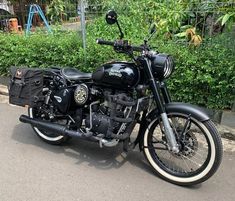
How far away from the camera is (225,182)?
118 inches

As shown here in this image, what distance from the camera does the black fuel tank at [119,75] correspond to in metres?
2.88

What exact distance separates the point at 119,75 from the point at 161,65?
395 millimetres

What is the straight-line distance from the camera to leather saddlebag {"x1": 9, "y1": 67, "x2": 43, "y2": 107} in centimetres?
341

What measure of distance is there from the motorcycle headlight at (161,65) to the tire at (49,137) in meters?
1.34

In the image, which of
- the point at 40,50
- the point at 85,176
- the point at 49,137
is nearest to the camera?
the point at 85,176

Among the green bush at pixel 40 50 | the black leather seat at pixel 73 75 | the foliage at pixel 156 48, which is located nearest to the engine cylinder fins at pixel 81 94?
the black leather seat at pixel 73 75

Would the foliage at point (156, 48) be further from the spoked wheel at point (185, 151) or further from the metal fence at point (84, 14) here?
the spoked wheel at point (185, 151)

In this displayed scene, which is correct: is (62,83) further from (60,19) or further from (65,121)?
(60,19)

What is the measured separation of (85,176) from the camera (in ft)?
10.1

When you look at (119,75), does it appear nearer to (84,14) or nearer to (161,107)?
(161,107)

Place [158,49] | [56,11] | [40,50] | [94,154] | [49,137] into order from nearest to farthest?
[94,154], [49,137], [158,49], [40,50], [56,11]

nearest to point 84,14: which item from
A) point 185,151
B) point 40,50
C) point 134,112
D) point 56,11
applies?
point 40,50

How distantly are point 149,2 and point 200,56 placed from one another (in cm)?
141

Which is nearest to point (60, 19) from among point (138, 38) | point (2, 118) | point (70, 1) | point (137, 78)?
point (70, 1)
